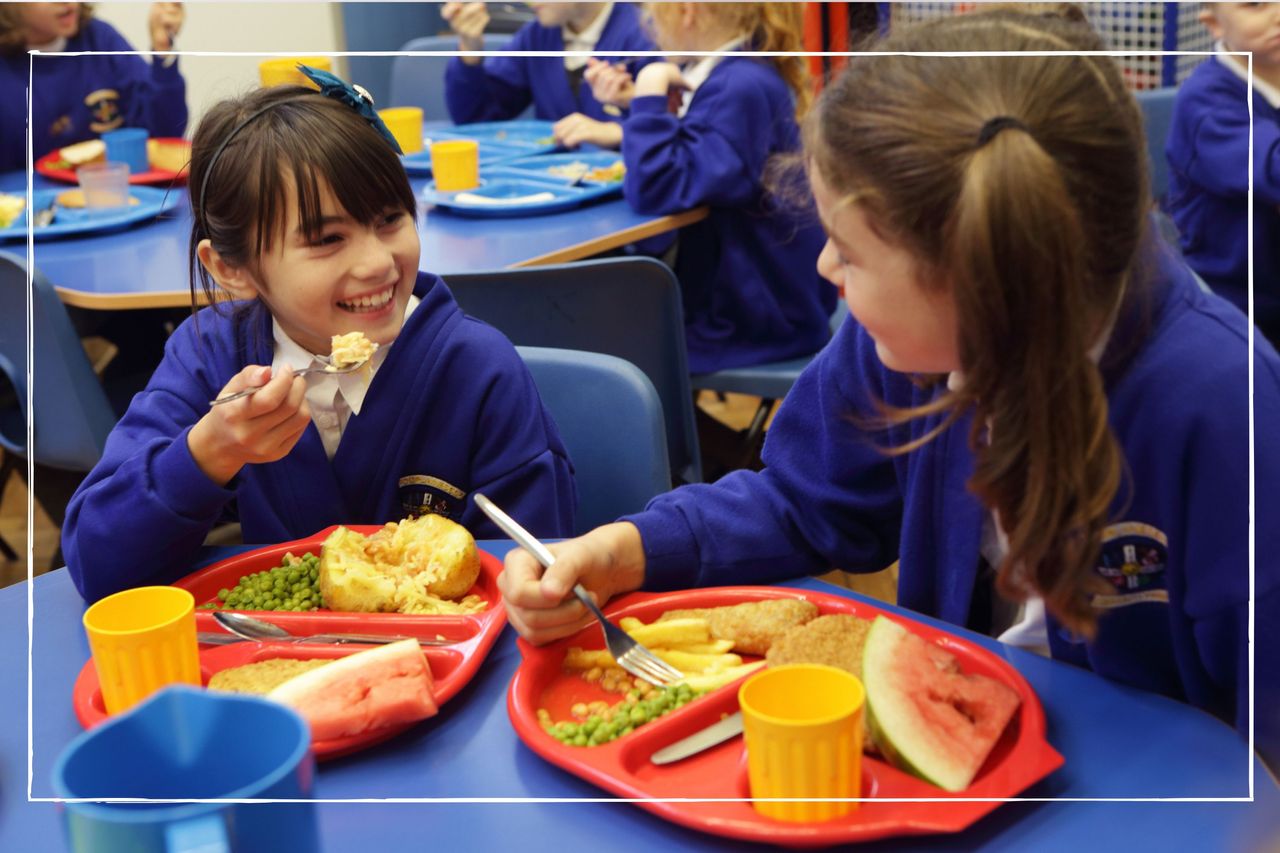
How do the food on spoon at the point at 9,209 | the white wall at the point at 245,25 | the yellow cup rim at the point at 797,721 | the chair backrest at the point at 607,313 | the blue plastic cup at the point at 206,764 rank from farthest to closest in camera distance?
1. the white wall at the point at 245,25
2. the food on spoon at the point at 9,209
3. the chair backrest at the point at 607,313
4. the yellow cup rim at the point at 797,721
5. the blue plastic cup at the point at 206,764

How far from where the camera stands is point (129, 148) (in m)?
2.57

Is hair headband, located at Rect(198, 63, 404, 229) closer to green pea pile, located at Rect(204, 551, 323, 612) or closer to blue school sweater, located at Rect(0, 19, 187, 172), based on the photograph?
green pea pile, located at Rect(204, 551, 323, 612)

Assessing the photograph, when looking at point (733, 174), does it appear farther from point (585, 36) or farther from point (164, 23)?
point (164, 23)

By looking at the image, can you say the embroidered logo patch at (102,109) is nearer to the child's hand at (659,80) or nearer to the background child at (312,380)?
the child's hand at (659,80)

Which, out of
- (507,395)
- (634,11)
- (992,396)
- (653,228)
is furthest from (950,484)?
(634,11)

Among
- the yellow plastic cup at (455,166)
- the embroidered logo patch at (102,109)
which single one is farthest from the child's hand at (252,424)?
the embroidered logo patch at (102,109)

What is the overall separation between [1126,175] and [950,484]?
291 mm

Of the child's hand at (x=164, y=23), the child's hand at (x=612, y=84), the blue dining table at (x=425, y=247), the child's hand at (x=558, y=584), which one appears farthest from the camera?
the child's hand at (x=164, y=23)

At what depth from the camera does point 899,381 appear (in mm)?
980

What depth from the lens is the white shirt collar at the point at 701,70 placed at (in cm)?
216

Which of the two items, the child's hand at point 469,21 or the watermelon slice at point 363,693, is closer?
the watermelon slice at point 363,693

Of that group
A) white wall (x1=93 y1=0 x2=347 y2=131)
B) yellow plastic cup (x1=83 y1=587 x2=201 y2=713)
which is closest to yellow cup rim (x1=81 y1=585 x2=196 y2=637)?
yellow plastic cup (x1=83 y1=587 x2=201 y2=713)

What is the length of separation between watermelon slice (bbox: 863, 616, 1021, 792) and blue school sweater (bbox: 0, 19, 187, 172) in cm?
235

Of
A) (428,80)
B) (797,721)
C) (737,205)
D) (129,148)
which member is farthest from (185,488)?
(428,80)
